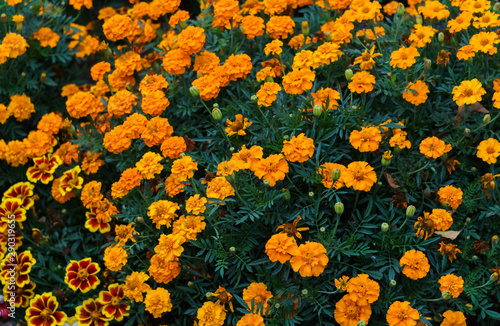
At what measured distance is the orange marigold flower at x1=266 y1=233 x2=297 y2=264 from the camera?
1.92 m

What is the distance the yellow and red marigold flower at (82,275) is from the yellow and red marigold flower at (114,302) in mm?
120

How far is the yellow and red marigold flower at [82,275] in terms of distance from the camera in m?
2.58

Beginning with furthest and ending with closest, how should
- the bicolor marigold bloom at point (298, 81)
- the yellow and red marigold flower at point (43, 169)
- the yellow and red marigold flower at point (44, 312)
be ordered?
the yellow and red marigold flower at point (43, 169) < the yellow and red marigold flower at point (44, 312) < the bicolor marigold bloom at point (298, 81)

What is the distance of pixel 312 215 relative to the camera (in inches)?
85.6

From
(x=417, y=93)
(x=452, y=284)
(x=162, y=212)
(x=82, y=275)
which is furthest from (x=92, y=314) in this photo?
(x=417, y=93)

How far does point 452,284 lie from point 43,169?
7.68 feet

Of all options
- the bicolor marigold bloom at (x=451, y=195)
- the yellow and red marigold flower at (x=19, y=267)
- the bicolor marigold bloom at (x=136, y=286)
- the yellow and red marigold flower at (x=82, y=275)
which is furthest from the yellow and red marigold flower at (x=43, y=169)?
the bicolor marigold bloom at (x=451, y=195)

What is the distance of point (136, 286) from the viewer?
7.54 feet

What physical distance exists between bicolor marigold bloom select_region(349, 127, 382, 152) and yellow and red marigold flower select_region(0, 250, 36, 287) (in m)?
1.89

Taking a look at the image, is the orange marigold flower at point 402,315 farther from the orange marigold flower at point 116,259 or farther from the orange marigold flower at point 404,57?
the orange marigold flower at point 116,259

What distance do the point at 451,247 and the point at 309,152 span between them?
30.8 inches

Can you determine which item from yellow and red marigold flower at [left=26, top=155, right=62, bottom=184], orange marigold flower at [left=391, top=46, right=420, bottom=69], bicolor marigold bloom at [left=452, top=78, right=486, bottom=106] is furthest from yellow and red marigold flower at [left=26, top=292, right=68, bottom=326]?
bicolor marigold bloom at [left=452, top=78, right=486, bottom=106]

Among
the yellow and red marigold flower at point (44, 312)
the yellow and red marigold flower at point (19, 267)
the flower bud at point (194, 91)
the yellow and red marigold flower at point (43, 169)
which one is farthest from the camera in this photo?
the yellow and red marigold flower at point (43, 169)

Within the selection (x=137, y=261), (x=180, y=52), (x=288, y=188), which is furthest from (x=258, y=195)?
(x=180, y=52)
